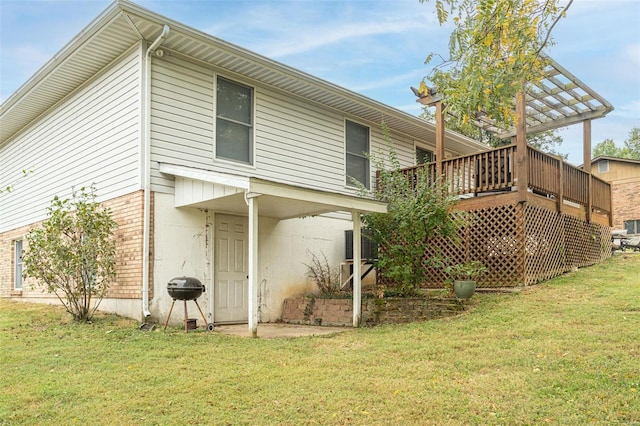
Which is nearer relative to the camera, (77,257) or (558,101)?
(77,257)

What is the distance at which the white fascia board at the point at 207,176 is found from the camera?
7.39 metres

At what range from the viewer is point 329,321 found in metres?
9.54

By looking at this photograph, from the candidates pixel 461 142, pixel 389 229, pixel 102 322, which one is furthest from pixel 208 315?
pixel 461 142

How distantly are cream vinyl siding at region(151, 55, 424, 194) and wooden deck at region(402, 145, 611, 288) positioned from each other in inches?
81.8

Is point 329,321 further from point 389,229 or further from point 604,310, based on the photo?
point 604,310

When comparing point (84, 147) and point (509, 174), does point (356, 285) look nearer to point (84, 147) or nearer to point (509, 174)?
point (509, 174)

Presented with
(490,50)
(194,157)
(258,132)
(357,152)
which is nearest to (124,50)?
(194,157)

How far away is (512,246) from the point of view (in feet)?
32.8

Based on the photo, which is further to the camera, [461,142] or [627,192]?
[627,192]

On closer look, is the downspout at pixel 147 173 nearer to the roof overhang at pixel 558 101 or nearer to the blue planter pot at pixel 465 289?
the blue planter pot at pixel 465 289

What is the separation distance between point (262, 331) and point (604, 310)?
5232 mm

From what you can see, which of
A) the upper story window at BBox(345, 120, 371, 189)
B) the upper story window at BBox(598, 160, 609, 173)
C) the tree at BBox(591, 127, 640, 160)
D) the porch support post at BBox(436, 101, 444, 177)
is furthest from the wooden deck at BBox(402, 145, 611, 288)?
the tree at BBox(591, 127, 640, 160)

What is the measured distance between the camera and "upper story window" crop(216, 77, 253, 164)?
9828mm

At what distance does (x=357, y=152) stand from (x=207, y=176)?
572 centimetres
